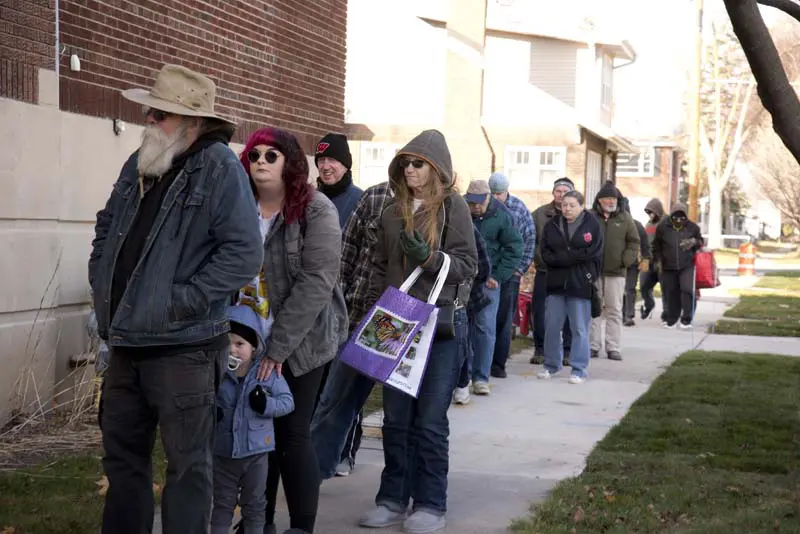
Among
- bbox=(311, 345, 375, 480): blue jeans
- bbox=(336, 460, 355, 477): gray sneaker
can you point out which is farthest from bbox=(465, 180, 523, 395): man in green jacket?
bbox=(311, 345, 375, 480): blue jeans

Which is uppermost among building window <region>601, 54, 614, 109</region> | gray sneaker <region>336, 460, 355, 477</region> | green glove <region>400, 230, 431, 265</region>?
building window <region>601, 54, 614, 109</region>

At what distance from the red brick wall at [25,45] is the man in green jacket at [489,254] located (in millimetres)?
4088

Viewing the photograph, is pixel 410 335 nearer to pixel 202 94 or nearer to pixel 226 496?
pixel 226 496

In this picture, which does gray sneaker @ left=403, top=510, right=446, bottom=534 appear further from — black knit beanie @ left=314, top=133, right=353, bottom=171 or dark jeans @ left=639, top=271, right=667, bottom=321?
dark jeans @ left=639, top=271, right=667, bottom=321

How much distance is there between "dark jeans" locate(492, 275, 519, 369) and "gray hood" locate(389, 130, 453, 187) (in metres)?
5.50

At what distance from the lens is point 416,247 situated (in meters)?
6.02

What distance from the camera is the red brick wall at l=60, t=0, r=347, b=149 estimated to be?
8.59 m

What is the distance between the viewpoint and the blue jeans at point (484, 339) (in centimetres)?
1082

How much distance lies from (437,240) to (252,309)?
4.45ft

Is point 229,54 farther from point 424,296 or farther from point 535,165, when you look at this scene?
point 535,165

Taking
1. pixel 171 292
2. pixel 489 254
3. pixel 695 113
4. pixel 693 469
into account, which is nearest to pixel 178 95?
pixel 171 292

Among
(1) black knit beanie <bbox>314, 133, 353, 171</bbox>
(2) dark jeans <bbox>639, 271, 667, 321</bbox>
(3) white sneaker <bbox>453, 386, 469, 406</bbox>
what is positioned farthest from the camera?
(2) dark jeans <bbox>639, 271, 667, 321</bbox>

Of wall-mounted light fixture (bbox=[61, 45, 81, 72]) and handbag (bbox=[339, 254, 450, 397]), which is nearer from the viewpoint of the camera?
handbag (bbox=[339, 254, 450, 397])

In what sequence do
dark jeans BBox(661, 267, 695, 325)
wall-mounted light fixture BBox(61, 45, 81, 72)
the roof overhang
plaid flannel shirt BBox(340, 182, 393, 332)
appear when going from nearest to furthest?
plaid flannel shirt BBox(340, 182, 393, 332), wall-mounted light fixture BBox(61, 45, 81, 72), dark jeans BBox(661, 267, 695, 325), the roof overhang
